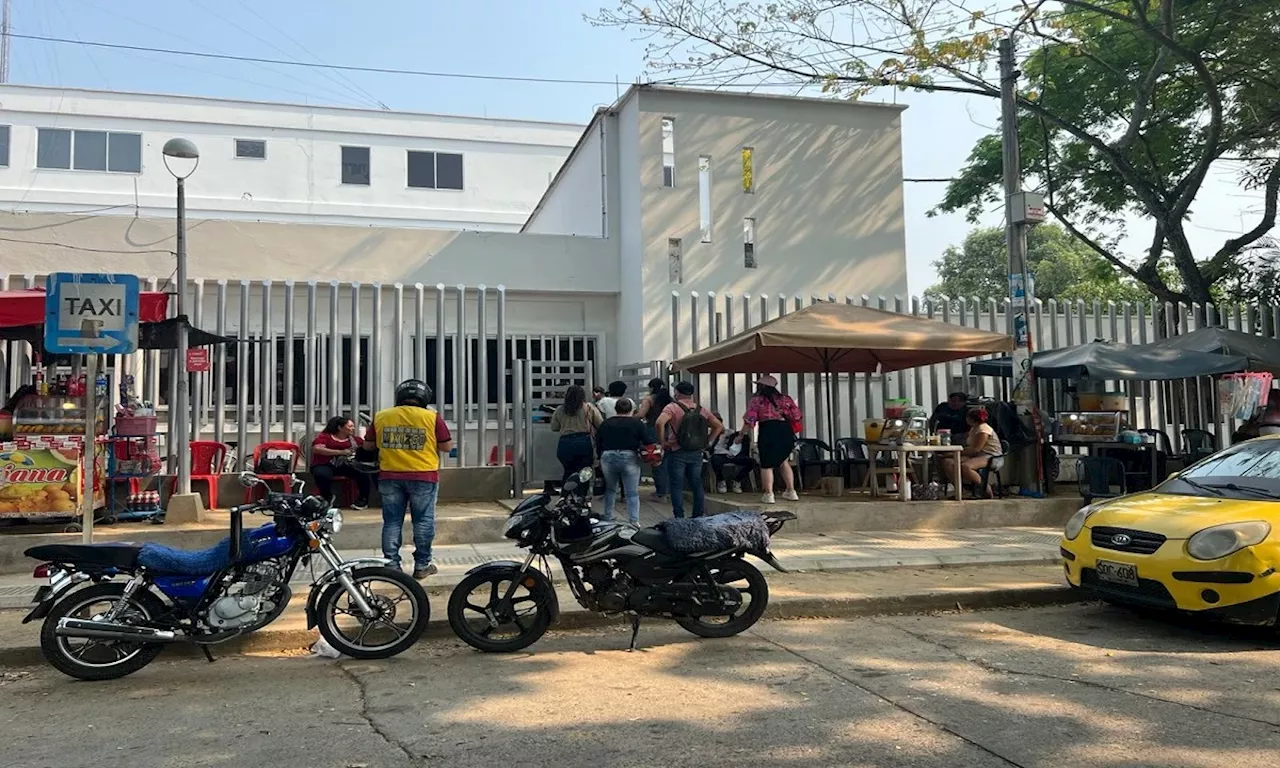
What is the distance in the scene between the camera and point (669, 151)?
1689 cm

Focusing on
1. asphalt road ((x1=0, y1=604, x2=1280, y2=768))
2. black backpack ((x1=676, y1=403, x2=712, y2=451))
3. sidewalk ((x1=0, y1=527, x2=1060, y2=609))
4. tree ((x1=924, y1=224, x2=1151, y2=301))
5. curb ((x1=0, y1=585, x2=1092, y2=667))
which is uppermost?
tree ((x1=924, y1=224, x2=1151, y2=301))

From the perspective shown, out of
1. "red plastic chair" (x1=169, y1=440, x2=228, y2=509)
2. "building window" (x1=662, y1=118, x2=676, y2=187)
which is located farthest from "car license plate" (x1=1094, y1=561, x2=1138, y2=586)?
"building window" (x1=662, y1=118, x2=676, y2=187)

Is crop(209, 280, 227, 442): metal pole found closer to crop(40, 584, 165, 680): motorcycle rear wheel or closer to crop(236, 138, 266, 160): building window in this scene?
crop(40, 584, 165, 680): motorcycle rear wheel

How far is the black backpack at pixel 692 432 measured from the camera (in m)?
9.94

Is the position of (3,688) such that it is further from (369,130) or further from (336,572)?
(369,130)

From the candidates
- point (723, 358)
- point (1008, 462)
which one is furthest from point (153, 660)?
point (1008, 462)

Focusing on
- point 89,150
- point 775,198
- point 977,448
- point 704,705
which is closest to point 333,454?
point 704,705

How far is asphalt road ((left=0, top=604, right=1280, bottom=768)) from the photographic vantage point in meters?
4.12

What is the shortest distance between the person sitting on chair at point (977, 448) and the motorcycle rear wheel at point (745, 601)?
573 centimetres

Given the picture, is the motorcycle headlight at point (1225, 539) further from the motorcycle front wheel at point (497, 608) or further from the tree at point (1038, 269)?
the tree at point (1038, 269)

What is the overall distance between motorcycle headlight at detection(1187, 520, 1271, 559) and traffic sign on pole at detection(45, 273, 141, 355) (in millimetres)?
7778

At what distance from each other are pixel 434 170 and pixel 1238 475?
89.2 ft

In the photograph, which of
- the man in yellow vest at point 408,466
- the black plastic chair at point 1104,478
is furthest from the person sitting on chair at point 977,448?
the man in yellow vest at point 408,466

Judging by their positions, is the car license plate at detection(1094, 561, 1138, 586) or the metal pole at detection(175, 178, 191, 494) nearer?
the car license plate at detection(1094, 561, 1138, 586)
